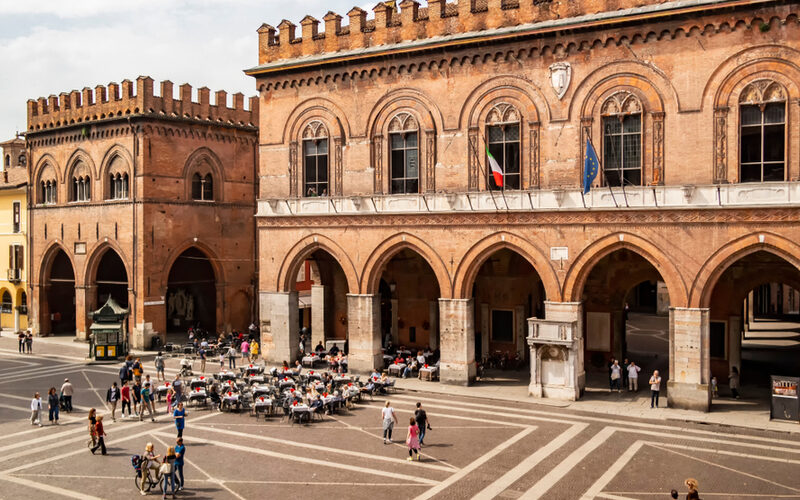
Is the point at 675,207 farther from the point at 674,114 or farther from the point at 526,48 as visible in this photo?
the point at 526,48

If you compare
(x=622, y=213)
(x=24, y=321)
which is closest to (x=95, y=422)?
(x=622, y=213)

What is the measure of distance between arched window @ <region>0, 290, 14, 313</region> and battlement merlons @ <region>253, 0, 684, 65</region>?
2866 centimetres

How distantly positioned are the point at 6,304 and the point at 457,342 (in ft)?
119

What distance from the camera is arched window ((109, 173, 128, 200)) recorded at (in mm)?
41125

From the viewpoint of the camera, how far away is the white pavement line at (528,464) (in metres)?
16.8

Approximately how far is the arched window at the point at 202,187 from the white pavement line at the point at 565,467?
29.3 metres

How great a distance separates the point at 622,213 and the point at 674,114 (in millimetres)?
3805

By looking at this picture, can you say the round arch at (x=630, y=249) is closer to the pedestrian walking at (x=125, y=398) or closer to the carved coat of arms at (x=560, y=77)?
the carved coat of arms at (x=560, y=77)

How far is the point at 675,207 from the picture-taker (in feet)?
79.0

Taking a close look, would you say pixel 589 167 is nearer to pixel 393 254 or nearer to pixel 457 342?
pixel 457 342

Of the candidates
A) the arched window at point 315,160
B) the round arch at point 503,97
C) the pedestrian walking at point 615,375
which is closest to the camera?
the pedestrian walking at point 615,375

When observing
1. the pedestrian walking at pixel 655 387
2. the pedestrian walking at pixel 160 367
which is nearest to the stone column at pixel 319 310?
the pedestrian walking at pixel 160 367

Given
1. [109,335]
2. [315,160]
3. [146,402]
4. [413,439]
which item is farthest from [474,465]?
[109,335]

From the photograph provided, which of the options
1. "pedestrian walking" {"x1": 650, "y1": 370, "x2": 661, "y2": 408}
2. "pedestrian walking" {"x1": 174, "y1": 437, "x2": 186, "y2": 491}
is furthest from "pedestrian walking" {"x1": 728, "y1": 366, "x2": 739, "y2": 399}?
"pedestrian walking" {"x1": 174, "y1": 437, "x2": 186, "y2": 491}
